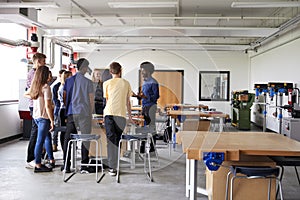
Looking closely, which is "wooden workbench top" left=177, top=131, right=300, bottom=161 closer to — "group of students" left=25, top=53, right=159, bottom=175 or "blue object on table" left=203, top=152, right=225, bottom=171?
"blue object on table" left=203, top=152, right=225, bottom=171

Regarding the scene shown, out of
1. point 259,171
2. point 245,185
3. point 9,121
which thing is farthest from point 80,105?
point 9,121

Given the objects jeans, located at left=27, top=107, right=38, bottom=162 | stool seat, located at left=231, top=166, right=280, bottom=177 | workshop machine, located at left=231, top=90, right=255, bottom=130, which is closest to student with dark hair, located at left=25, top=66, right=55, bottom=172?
jeans, located at left=27, top=107, right=38, bottom=162

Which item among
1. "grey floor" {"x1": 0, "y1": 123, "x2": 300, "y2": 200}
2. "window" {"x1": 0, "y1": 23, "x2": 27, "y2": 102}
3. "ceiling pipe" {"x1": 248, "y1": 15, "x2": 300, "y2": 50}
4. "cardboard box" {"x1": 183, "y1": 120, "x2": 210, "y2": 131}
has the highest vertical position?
"ceiling pipe" {"x1": 248, "y1": 15, "x2": 300, "y2": 50}

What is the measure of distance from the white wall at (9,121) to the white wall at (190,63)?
539 centimetres

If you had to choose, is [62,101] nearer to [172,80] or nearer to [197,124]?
[197,124]

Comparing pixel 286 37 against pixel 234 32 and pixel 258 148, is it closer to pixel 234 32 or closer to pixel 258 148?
pixel 234 32

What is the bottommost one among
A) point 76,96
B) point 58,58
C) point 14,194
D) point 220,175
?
point 14,194

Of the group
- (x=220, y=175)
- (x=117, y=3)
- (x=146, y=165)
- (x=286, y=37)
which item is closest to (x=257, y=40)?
(x=286, y=37)

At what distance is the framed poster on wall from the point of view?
41.4 ft

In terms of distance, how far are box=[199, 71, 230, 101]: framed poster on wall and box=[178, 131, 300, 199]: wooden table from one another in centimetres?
927

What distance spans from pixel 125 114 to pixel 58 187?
116 cm

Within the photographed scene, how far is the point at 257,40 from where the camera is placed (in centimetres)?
1073

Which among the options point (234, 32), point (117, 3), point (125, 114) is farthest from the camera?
point (234, 32)

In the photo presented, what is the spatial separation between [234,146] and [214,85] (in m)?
10.2
